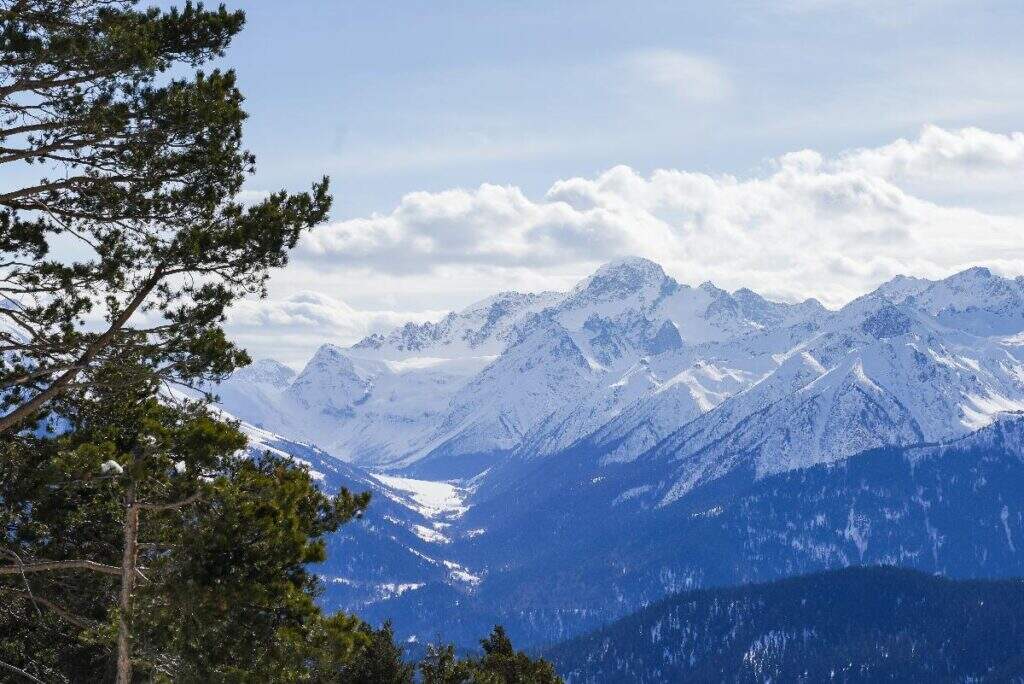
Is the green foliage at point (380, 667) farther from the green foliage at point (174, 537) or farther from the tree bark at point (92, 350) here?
the tree bark at point (92, 350)

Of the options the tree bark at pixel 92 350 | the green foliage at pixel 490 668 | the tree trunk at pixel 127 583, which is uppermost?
the tree bark at pixel 92 350

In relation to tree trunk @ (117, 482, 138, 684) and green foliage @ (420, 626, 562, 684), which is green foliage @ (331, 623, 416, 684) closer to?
green foliage @ (420, 626, 562, 684)

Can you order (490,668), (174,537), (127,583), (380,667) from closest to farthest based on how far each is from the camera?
(127,583)
(174,537)
(380,667)
(490,668)

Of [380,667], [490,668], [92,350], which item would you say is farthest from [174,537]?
[490,668]

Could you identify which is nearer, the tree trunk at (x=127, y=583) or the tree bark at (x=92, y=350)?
the tree trunk at (x=127, y=583)

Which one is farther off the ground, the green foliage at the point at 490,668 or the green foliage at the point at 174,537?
the green foliage at the point at 174,537

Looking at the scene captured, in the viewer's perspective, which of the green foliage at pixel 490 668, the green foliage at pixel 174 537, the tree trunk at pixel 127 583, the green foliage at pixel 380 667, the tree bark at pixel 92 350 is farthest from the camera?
the green foliage at pixel 380 667

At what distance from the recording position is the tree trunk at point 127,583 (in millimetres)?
28297

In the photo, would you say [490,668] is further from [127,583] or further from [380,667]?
[127,583]

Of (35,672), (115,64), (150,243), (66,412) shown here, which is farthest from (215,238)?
(35,672)

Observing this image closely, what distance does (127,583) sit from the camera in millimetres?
28969

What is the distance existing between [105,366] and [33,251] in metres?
3.28

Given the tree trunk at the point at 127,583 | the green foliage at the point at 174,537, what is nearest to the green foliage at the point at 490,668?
the green foliage at the point at 174,537

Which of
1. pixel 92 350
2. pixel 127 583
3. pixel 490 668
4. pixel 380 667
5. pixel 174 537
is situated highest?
pixel 92 350
